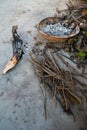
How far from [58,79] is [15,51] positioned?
2.73ft

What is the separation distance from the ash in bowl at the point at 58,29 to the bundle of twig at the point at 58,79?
44cm

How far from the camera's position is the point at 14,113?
224 cm

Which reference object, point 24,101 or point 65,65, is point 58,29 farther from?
point 24,101

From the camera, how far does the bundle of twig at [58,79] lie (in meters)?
2.33

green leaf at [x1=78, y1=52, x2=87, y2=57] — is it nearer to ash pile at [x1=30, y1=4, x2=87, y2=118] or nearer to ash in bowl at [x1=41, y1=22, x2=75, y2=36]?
ash pile at [x1=30, y1=4, x2=87, y2=118]

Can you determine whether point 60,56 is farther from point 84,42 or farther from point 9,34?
point 9,34

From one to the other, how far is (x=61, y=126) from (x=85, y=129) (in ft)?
0.81

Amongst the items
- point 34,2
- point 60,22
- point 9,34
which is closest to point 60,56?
point 60,22

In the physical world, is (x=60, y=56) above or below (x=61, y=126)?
above

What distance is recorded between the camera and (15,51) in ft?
9.72

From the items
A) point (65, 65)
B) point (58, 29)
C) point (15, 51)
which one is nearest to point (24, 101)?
point (65, 65)

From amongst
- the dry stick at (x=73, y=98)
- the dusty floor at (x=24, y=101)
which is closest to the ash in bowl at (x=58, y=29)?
the dusty floor at (x=24, y=101)

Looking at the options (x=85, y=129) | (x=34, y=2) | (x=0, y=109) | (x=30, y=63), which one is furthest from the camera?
(x=34, y=2)

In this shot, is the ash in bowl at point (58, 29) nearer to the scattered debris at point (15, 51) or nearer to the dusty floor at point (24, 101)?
the dusty floor at point (24, 101)
